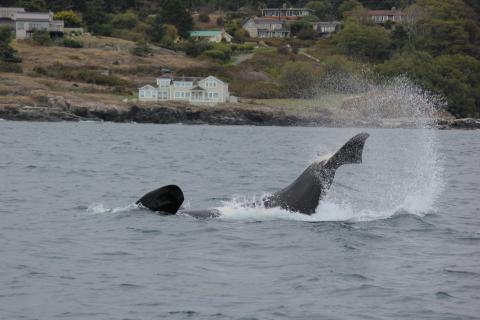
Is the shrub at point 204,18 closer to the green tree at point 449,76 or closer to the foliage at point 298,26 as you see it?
the foliage at point 298,26

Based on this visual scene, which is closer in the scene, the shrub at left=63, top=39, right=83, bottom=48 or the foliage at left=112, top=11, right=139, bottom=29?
the shrub at left=63, top=39, right=83, bottom=48

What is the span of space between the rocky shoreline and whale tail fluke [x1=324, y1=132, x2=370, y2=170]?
317 ft

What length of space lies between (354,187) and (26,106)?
83692mm

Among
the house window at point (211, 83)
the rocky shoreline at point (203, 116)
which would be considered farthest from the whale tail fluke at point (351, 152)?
the house window at point (211, 83)

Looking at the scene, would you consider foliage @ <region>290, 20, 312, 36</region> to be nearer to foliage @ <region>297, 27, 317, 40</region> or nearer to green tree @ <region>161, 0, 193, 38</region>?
foliage @ <region>297, 27, 317, 40</region>

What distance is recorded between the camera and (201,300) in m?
16.3

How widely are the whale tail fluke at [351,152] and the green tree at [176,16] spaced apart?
161m

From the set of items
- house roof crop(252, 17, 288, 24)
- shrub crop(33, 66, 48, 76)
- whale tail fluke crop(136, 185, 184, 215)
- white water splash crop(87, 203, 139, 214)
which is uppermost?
house roof crop(252, 17, 288, 24)

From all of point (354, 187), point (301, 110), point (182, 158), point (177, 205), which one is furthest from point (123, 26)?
point (177, 205)

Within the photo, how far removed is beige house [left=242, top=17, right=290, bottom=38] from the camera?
19162cm

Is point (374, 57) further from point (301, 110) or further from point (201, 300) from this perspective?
point (201, 300)

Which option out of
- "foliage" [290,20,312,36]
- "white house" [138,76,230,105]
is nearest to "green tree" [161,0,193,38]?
"foliage" [290,20,312,36]

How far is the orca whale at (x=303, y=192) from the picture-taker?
2148cm

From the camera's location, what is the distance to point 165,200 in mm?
23172
